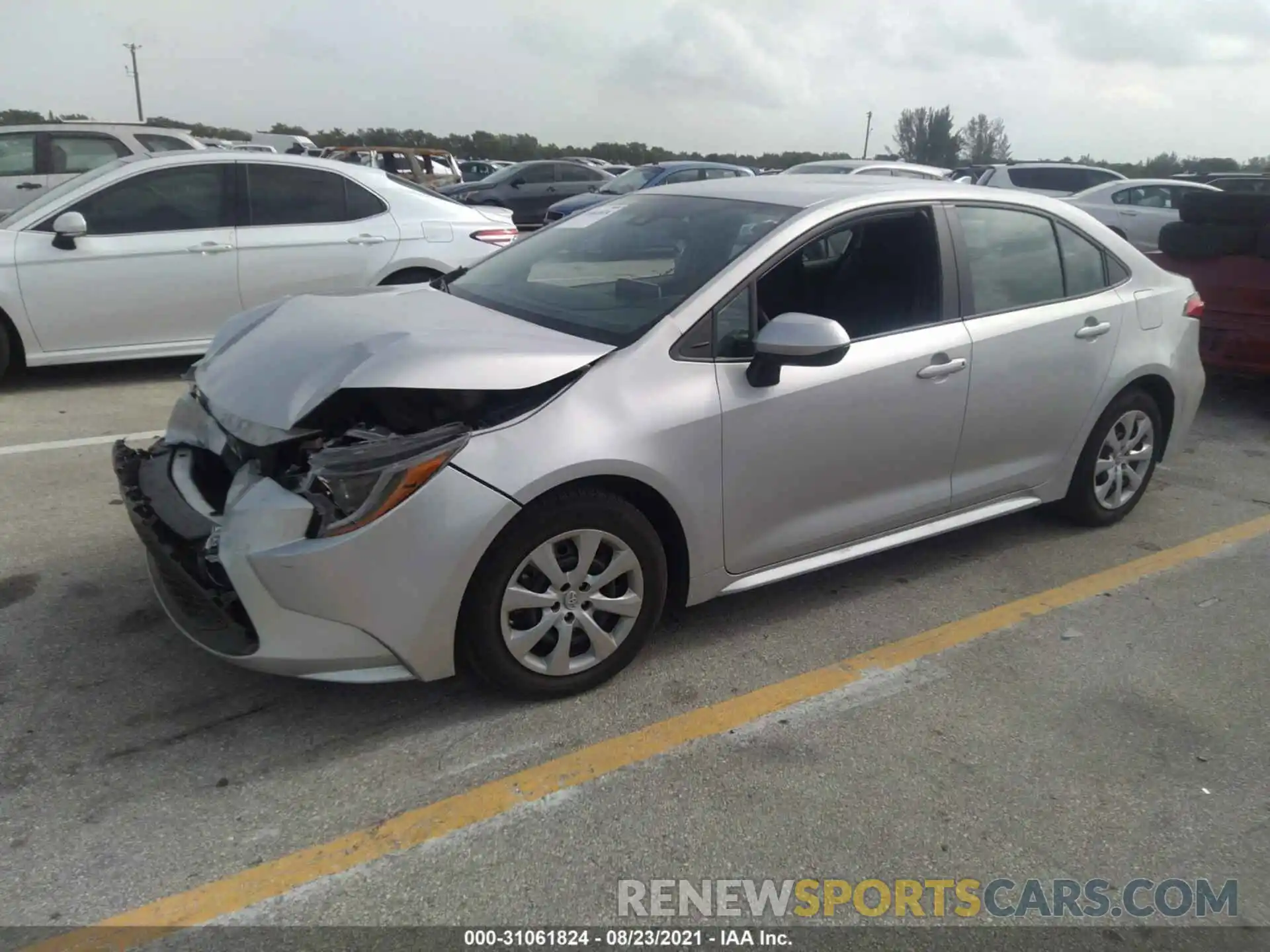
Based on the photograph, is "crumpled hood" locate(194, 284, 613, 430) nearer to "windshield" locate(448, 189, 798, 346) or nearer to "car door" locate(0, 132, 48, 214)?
"windshield" locate(448, 189, 798, 346)

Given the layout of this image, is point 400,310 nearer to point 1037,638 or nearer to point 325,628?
point 325,628

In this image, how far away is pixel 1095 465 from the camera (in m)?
4.54

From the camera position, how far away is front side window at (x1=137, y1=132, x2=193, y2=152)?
10508 millimetres

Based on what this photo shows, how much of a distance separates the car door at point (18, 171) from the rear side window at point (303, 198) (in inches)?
180

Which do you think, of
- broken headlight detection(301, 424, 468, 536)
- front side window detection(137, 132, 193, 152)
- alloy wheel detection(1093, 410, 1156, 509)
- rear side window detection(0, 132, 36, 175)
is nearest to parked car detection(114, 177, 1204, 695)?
broken headlight detection(301, 424, 468, 536)

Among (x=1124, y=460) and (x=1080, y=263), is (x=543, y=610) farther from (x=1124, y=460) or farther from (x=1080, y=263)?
(x=1124, y=460)

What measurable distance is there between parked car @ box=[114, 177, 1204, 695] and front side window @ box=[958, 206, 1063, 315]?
0.01 metres

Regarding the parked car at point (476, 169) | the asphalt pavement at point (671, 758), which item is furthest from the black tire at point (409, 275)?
the parked car at point (476, 169)

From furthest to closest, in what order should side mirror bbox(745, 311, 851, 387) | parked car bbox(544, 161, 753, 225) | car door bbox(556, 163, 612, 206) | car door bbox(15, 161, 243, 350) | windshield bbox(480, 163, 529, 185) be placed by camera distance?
car door bbox(556, 163, 612, 206), windshield bbox(480, 163, 529, 185), parked car bbox(544, 161, 753, 225), car door bbox(15, 161, 243, 350), side mirror bbox(745, 311, 851, 387)

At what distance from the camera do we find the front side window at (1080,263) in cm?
436

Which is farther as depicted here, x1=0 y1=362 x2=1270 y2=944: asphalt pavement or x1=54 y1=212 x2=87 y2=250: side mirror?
x1=54 y1=212 x2=87 y2=250: side mirror

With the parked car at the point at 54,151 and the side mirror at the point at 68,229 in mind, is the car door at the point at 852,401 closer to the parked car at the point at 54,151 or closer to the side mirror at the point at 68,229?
the side mirror at the point at 68,229

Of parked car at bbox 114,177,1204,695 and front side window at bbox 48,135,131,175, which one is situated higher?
front side window at bbox 48,135,131,175

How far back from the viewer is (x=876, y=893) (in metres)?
2.43
